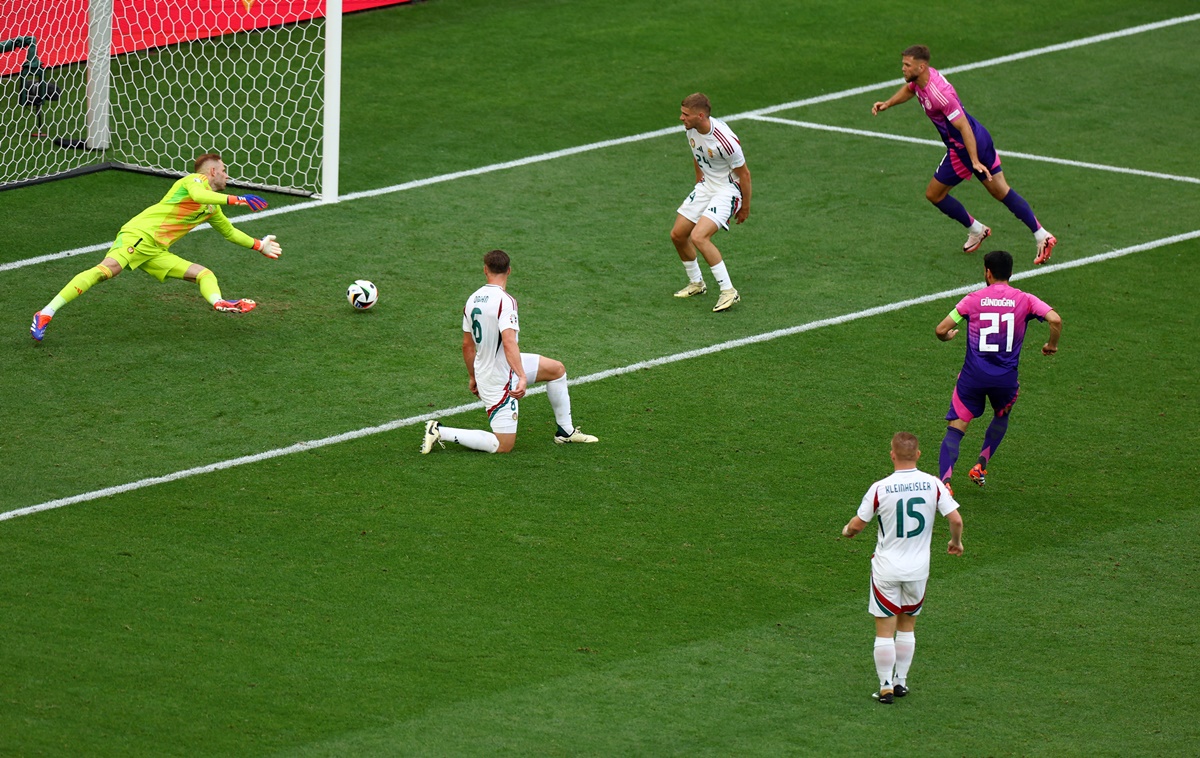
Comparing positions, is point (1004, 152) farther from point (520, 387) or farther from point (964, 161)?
point (520, 387)

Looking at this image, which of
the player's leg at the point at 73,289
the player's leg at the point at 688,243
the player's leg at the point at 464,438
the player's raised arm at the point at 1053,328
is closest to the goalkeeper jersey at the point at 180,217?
the player's leg at the point at 73,289

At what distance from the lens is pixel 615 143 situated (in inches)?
749

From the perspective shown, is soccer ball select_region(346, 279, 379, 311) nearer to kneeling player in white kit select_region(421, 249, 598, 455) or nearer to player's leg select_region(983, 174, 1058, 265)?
kneeling player in white kit select_region(421, 249, 598, 455)

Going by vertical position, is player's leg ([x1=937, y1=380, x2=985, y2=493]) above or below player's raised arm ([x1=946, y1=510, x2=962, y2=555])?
below

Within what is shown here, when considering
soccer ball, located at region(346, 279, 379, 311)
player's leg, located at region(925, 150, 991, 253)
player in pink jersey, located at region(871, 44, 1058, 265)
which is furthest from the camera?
player's leg, located at region(925, 150, 991, 253)

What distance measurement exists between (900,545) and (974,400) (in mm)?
2788

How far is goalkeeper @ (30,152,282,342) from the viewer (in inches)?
514

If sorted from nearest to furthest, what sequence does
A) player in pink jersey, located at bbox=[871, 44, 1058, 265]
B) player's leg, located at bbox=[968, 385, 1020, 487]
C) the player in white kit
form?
player's leg, located at bbox=[968, 385, 1020, 487], the player in white kit, player in pink jersey, located at bbox=[871, 44, 1058, 265]

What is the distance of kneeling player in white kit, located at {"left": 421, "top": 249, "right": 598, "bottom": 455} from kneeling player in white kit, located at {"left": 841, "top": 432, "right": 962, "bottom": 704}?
3177mm

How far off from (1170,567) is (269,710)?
5439 mm

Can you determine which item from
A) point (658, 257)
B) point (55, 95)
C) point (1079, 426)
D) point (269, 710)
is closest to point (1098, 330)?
point (1079, 426)

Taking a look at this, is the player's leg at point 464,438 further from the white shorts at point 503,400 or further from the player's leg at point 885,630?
the player's leg at point 885,630

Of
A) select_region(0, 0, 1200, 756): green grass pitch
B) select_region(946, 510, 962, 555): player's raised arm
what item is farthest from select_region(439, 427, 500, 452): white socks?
select_region(946, 510, 962, 555): player's raised arm

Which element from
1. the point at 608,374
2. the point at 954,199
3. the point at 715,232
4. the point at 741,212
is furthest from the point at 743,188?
the point at 954,199
